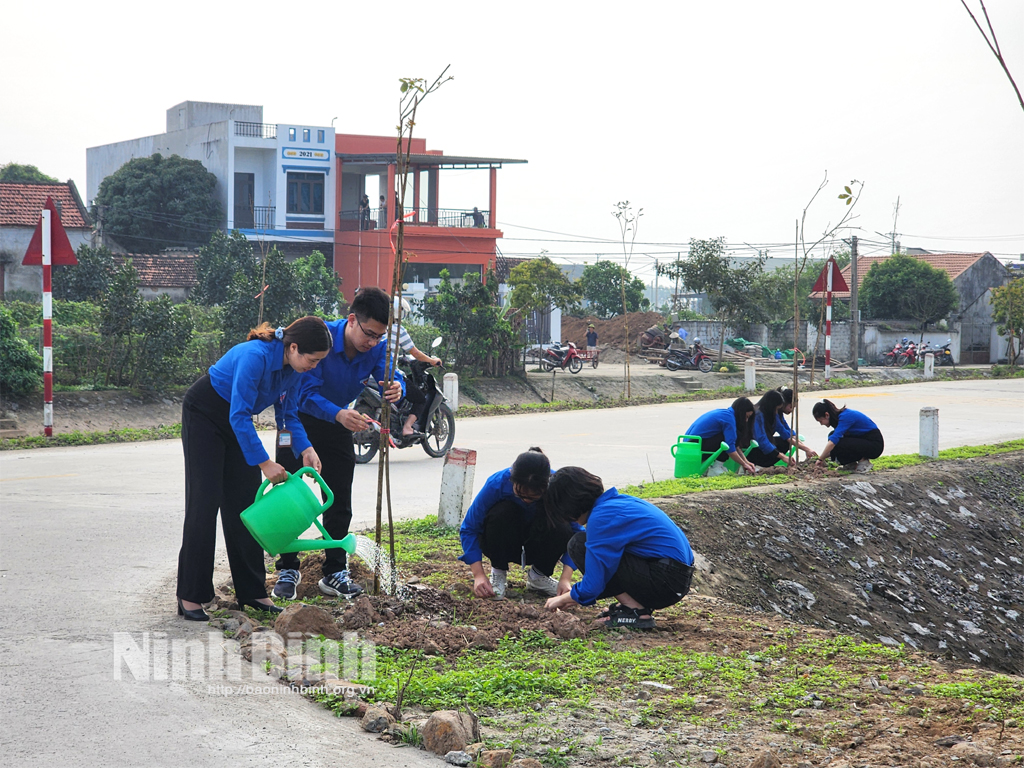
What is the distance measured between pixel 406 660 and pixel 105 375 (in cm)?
1448

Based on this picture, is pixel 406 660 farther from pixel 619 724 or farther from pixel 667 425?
pixel 667 425

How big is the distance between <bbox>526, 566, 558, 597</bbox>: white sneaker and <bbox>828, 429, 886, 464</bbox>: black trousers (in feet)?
21.1

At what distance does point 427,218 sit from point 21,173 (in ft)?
69.2

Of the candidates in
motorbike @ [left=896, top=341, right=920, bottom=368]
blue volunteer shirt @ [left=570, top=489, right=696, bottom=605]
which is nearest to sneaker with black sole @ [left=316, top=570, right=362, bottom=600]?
blue volunteer shirt @ [left=570, top=489, right=696, bottom=605]

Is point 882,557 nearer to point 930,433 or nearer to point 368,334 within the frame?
point 930,433

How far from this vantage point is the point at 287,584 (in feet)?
17.9

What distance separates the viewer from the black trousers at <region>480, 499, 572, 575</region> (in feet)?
18.6

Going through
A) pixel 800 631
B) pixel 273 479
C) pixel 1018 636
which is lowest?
pixel 1018 636

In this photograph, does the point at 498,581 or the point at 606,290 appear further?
the point at 606,290

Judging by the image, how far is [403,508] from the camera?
9109mm

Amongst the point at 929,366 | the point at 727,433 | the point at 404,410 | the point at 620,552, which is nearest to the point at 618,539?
the point at 620,552

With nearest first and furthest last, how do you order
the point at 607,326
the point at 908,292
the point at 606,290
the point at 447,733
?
the point at 447,733 → the point at 908,292 → the point at 607,326 → the point at 606,290

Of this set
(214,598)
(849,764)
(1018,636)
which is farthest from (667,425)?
(849,764)

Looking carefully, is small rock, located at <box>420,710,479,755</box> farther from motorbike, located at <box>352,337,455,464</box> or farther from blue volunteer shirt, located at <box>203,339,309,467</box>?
motorbike, located at <box>352,337,455,464</box>
